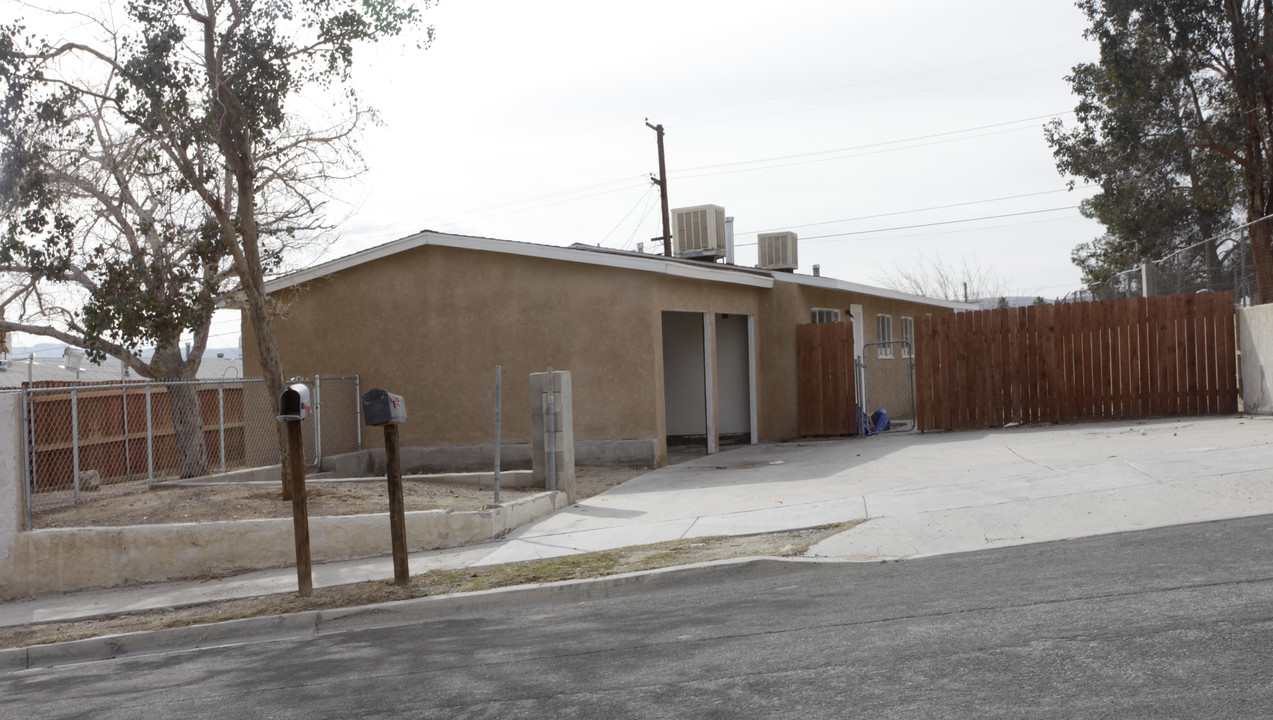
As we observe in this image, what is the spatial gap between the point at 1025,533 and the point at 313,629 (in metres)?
5.86

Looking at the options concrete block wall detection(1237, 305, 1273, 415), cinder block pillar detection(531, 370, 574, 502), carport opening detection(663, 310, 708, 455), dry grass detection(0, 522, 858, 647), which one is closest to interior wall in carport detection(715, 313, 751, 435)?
carport opening detection(663, 310, 708, 455)

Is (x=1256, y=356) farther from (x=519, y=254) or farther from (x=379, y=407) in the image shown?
(x=379, y=407)

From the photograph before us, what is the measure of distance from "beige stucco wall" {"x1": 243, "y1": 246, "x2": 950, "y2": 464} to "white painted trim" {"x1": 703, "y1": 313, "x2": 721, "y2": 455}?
0.15 meters

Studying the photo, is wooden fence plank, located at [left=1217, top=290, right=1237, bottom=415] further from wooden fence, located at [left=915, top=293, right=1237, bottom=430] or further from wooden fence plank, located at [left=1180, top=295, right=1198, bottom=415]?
wooden fence plank, located at [left=1180, top=295, right=1198, bottom=415]

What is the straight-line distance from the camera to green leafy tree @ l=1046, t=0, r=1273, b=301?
23.5 metres

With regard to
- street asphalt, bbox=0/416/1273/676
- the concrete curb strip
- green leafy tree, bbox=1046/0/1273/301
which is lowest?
the concrete curb strip

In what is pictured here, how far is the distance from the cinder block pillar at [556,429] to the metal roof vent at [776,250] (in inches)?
491

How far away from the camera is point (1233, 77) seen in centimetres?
2364

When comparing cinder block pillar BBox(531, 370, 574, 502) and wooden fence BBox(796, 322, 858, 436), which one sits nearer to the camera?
cinder block pillar BBox(531, 370, 574, 502)

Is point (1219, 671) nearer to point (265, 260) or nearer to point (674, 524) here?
point (674, 524)

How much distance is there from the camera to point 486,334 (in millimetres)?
16734

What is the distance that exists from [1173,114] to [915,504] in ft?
65.5

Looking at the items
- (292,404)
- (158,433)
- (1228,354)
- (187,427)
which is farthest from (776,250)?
(292,404)

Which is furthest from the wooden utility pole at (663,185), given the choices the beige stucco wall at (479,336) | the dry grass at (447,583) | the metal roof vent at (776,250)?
the dry grass at (447,583)
